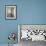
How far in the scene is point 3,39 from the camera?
4.88 m

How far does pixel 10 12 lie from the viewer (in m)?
4.89

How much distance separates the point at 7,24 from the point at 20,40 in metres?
0.76

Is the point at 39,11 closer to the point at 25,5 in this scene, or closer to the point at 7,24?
the point at 25,5

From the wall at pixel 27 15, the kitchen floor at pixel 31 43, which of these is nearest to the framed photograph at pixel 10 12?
the wall at pixel 27 15

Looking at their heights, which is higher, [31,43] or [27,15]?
[27,15]

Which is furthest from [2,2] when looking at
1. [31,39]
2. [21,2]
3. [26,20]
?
[31,39]

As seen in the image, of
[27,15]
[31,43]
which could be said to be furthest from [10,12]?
[31,43]

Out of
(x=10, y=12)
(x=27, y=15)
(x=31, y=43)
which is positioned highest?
(x=10, y=12)

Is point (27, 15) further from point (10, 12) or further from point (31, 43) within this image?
point (31, 43)

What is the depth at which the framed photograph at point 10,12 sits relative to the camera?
486 cm

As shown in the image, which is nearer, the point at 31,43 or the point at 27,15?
the point at 31,43

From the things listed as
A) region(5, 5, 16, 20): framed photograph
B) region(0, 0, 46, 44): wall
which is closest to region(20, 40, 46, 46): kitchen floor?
region(0, 0, 46, 44): wall

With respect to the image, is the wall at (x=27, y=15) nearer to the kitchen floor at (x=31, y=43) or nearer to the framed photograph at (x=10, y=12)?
the framed photograph at (x=10, y=12)

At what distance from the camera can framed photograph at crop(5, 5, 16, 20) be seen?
16.0 ft
